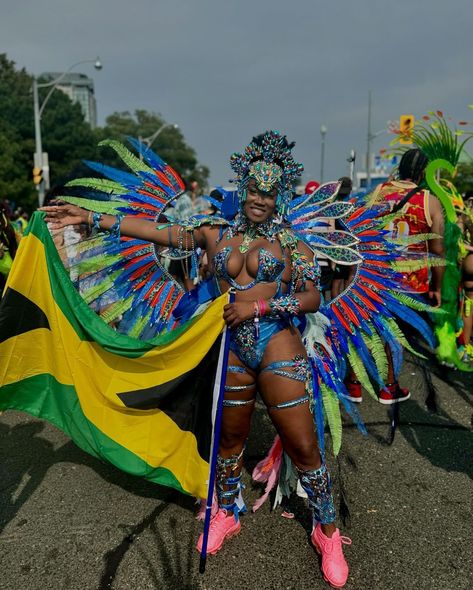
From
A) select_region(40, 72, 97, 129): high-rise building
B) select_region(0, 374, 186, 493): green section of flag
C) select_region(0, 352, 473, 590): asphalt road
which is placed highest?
select_region(40, 72, 97, 129): high-rise building

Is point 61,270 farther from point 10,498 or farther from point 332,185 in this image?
point 332,185

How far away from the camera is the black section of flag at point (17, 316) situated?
2584 millimetres

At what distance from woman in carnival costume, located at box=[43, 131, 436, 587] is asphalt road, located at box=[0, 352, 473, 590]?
0.15 meters

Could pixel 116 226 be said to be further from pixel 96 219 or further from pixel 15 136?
pixel 15 136

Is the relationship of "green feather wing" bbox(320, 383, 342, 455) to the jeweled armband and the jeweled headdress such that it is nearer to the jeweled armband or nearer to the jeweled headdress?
the jeweled armband

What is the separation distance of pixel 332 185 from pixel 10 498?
2.56 meters

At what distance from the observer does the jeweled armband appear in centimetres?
220

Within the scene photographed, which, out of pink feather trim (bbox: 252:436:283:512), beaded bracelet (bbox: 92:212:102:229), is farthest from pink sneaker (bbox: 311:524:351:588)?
beaded bracelet (bbox: 92:212:102:229)

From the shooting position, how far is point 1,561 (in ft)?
7.73

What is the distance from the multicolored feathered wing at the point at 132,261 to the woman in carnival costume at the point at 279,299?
12 mm

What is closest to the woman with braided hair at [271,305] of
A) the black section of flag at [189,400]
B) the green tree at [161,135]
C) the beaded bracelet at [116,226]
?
the black section of flag at [189,400]

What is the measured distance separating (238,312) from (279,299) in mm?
191

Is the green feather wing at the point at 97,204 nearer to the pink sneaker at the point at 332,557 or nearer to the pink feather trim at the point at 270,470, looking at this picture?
the pink feather trim at the point at 270,470

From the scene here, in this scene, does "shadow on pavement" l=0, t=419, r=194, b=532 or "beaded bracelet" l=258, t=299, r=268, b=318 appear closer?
A: "beaded bracelet" l=258, t=299, r=268, b=318
